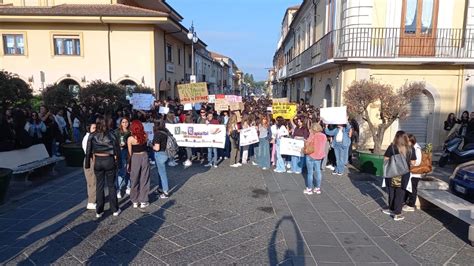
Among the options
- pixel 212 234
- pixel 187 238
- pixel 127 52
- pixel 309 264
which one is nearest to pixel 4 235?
pixel 187 238

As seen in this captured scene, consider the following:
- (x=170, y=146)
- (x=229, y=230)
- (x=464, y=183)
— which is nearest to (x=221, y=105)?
(x=170, y=146)

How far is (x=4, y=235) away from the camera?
17.4ft

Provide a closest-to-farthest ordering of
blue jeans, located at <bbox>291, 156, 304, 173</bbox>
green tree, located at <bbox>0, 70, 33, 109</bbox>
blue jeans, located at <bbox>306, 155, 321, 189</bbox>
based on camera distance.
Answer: blue jeans, located at <bbox>306, 155, 321, 189</bbox> → blue jeans, located at <bbox>291, 156, 304, 173</bbox> → green tree, located at <bbox>0, 70, 33, 109</bbox>

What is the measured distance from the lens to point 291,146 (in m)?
9.66

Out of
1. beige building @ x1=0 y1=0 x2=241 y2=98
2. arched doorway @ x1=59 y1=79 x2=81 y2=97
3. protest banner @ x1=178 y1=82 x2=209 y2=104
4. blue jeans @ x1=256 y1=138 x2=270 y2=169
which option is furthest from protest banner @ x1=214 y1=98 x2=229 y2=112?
arched doorway @ x1=59 y1=79 x2=81 y2=97

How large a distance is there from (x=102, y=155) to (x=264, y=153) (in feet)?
17.4

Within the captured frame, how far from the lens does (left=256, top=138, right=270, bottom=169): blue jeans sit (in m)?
10.2

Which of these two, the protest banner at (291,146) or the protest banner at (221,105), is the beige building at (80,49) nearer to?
the protest banner at (221,105)

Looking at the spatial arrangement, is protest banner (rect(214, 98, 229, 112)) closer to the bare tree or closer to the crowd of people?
the crowd of people

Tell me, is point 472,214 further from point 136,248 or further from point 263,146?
point 263,146

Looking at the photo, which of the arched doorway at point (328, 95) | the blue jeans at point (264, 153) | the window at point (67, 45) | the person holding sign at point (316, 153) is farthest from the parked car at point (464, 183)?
the window at point (67, 45)

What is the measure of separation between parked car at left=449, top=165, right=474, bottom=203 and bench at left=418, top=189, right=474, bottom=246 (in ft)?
0.71

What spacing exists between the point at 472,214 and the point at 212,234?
4071 millimetres

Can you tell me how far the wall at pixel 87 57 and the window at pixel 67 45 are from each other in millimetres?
323
